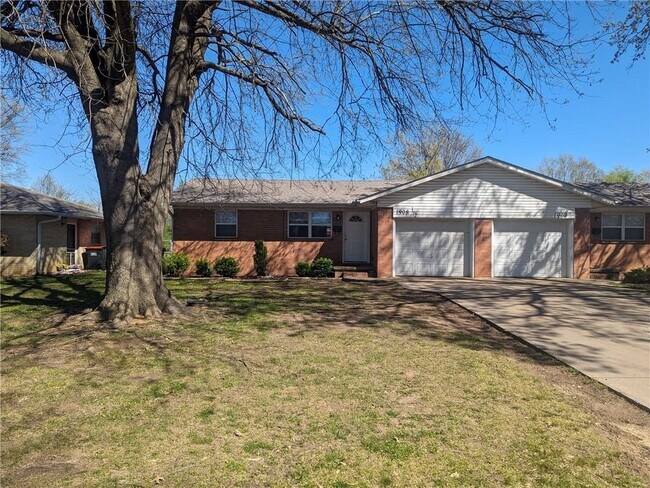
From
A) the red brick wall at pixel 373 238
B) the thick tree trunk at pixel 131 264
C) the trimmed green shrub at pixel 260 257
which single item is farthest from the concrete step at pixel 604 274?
the thick tree trunk at pixel 131 264

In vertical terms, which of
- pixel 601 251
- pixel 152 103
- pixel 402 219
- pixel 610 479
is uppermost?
pixel 152 103

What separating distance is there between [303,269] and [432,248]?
17.2 ft

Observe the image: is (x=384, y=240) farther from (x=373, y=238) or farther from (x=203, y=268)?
(x=203, y=268)

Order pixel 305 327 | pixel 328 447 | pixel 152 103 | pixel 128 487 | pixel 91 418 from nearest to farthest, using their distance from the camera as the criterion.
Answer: pixel 128 487, pixel 328 447, pixel 91 418, pixel 305 327, pixel 152 103

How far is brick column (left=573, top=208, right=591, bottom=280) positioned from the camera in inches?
674

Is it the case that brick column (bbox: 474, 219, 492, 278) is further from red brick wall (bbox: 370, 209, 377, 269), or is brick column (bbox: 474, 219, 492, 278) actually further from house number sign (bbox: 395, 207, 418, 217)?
red brick wall (bbox: 370, 209, 377, 269)

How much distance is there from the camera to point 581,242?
17.1 m

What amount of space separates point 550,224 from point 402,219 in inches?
233

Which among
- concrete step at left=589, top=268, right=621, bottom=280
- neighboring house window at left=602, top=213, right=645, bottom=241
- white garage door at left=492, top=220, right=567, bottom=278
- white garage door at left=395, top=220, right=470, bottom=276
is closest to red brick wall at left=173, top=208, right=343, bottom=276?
white garage door at left=395, top=220, right=470, bottom=276

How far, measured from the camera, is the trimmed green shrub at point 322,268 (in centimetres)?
1758

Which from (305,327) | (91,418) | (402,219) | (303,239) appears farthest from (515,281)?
(91,418)

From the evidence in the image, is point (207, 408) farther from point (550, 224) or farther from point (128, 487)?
point (550, 224)

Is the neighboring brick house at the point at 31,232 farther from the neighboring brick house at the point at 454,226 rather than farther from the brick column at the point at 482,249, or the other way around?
the brick column at the point at 482,249

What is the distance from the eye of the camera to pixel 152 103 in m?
9.84
